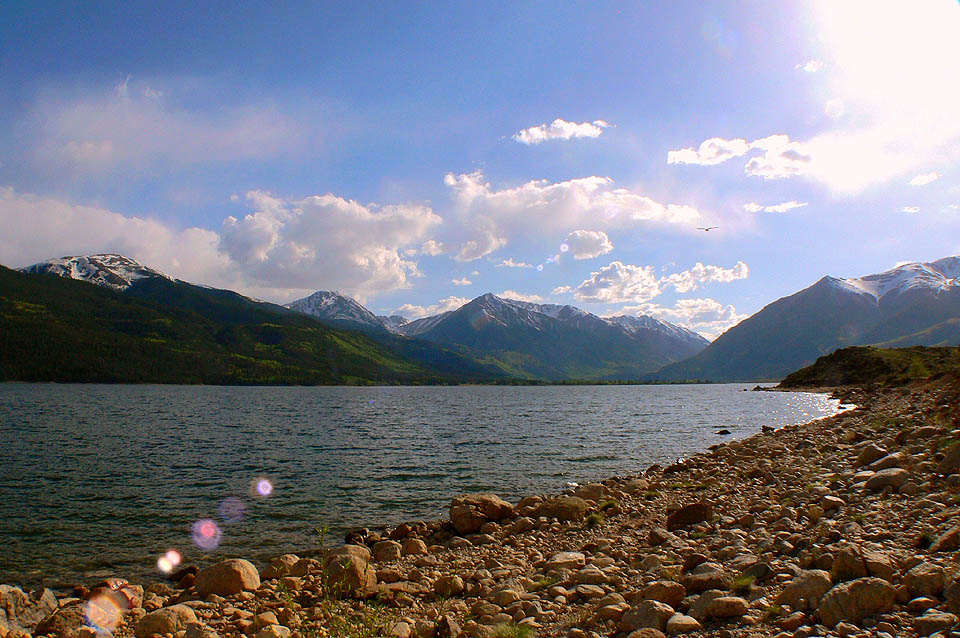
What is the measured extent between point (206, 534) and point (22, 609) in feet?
33.3

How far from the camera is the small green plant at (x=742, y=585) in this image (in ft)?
31.6

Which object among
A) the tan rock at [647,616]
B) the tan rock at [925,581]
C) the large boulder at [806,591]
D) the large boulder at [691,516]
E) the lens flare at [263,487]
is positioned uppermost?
the tan rock at [925,581]

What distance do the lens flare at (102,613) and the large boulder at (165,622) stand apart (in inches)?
40.8

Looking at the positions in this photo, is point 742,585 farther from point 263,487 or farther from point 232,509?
point 263,487

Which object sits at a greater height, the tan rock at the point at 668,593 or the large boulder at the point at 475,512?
the tan rock at the point at 668,593

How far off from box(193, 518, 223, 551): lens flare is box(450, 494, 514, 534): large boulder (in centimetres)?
1040

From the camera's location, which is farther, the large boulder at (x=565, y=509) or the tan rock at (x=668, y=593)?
the large boulder at (x=565, y=509)

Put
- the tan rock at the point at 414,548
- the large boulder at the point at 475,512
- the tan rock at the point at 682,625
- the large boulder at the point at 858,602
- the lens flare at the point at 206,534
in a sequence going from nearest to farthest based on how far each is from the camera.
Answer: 1. the large boulder at the point at 858,602
2. the tan rock at the point at 682,625
3. the tan rock at the point at 414,548
4. the lens flare at the point at 206,534
5. the large boulder at the point at 475,512

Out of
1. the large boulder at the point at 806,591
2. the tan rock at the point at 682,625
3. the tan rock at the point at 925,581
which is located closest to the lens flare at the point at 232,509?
the tan rock at the point at 682,625

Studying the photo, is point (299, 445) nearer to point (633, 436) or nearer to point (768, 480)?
point (633, 436)

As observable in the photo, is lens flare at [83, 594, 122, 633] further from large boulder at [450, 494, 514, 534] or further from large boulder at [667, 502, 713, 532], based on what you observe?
large boulder at [667, 502, 713, 532]

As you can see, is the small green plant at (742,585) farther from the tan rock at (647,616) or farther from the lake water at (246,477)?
the lake water at (246,477)

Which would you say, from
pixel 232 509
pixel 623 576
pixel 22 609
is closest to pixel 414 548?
pixel 623 576

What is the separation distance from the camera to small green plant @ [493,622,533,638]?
9578mm
